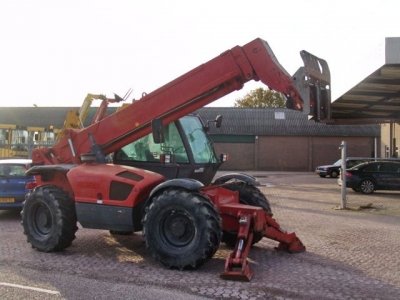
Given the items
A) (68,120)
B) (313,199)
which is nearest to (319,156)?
(313,199)

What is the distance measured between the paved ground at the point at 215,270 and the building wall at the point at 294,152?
3686 cm

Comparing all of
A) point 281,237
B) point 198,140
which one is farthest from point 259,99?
point 281,237

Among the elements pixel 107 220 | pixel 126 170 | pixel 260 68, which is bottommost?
pixel 107 220

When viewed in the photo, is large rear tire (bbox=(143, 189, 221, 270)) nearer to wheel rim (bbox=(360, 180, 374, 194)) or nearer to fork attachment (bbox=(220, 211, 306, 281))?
fork attachment (bbox=(220, 211, 306, 281))

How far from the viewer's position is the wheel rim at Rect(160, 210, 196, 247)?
303 inches

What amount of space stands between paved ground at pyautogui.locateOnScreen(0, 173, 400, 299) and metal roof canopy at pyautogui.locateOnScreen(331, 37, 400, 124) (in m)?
4.30

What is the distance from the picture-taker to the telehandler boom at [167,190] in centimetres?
762

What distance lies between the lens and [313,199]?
1986 centimetres

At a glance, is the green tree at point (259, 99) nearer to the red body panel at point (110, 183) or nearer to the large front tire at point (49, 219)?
the large front tire at point (49, 219)

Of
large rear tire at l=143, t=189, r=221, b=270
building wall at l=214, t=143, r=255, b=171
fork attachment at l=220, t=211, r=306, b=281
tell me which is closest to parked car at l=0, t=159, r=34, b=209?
large rear tire at l=143, t=189, r=221, b=270

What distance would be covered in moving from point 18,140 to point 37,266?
1853 centimetres

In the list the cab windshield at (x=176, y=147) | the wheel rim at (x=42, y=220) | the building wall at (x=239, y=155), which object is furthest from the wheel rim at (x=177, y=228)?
the building wall at (x=239, y=155)

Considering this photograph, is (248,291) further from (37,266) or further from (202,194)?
(37,266)

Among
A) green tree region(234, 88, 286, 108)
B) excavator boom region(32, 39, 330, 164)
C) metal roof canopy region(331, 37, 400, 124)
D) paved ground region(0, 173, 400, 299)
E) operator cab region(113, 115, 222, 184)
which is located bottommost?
paved ground region(0, 173, 400, 299)
